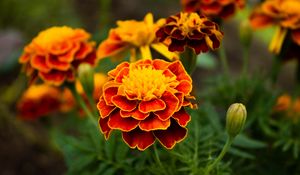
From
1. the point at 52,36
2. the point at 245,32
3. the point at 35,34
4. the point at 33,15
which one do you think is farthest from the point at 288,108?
the point at 33,15

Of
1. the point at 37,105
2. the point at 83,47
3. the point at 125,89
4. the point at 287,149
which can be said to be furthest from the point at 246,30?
the point at 37,105

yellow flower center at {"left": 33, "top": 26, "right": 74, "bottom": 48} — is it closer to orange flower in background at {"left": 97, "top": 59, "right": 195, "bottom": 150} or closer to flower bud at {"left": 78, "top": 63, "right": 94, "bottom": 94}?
flower bud at {"left": 78, "top": 63, "right": 94, "bottom": 94}

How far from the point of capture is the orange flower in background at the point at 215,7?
1186 mm

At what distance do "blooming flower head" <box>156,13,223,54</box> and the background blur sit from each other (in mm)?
469

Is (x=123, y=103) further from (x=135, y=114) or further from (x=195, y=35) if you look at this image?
(x=195, y=35)

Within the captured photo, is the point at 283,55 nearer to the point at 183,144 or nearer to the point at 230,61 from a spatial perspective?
the point at 183,144

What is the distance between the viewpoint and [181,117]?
2.68 ft

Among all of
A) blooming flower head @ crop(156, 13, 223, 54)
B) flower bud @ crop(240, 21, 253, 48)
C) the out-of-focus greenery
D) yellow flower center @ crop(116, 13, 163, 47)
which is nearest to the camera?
blooming flower head @ crop(156, 13, 223, 54)

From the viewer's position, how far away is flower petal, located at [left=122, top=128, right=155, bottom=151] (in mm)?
804

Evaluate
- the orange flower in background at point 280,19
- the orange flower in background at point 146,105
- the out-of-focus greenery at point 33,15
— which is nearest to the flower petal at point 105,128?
the orange flower in background at point 146,105

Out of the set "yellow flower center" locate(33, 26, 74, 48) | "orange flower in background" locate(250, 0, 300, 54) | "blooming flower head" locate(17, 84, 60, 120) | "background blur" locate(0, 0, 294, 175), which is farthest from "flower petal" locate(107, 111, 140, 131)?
"blooming flower head" locate(17, 84, 60, 120)

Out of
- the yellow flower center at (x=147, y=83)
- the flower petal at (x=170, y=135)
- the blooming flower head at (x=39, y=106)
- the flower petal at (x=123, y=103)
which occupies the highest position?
the blooming flower head at (x=39, y=106)

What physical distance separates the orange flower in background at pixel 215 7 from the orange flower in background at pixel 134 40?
14 centimetres

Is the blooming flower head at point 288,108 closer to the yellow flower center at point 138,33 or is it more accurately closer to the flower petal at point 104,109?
the yellow flower center at point 138,33
